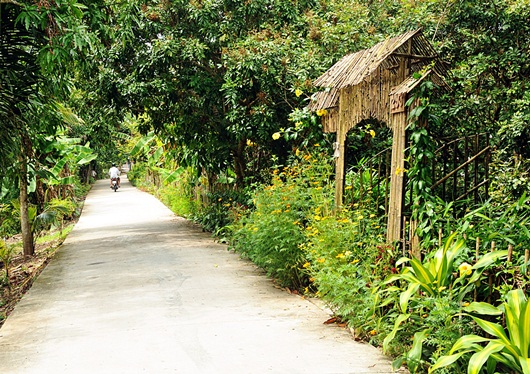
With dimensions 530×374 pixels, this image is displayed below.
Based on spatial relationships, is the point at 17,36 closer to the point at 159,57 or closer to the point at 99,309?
the point at 99,309

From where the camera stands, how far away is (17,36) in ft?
25.6

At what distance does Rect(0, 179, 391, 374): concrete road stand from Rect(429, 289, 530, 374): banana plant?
3.21 feet

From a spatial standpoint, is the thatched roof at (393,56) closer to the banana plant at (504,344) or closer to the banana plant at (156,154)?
the banana plant at (504,344)

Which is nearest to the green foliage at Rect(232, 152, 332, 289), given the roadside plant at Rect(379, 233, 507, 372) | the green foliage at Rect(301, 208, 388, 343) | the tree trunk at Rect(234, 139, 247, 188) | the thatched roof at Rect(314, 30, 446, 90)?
the green foliage at Rect(301, 208, 388, 343)

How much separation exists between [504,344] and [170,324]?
366cm

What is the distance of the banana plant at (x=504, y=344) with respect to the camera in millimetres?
3891

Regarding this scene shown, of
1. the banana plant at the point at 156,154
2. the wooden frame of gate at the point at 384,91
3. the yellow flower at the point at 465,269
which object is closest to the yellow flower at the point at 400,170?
the wooden frame of gate at the point at 384,91

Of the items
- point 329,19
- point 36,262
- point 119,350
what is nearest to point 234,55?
point 329,19

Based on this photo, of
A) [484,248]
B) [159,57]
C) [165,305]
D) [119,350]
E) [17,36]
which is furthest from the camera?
[159,57]

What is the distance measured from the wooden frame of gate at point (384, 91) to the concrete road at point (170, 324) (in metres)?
1.49

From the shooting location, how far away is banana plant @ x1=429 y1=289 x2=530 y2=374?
153 inches

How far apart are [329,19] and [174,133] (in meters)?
4.98

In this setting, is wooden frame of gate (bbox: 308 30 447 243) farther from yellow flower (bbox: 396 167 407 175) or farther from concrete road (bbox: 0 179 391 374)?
concrete road (bbox: 0 179 391 374)

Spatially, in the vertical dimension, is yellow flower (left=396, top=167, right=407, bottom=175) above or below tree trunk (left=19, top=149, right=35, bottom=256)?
above
